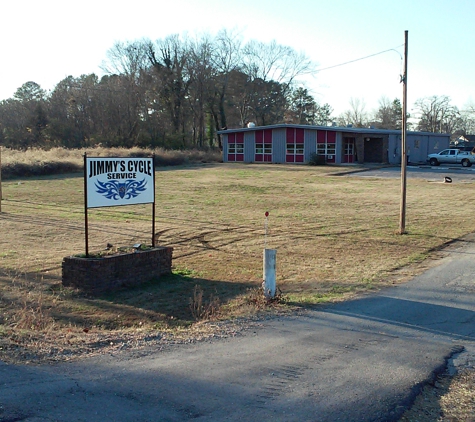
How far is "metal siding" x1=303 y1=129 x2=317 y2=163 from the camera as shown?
5575cm

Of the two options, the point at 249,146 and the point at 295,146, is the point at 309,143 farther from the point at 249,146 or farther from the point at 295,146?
the point at 249,146

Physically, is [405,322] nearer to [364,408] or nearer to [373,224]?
[364,408]

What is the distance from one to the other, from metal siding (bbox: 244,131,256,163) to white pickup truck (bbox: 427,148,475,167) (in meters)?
17.4

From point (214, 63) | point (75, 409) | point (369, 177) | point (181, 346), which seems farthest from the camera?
point (214, 63)

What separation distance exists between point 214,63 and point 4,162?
142 ft

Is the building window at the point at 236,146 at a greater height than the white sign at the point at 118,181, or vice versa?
the building window at the point at 236,146

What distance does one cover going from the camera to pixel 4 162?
41.8m

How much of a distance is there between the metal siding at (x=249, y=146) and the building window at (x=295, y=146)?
4057 millimetres

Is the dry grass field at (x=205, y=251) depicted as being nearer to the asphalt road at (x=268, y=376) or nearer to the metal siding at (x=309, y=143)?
the asphalt road at (x=268, y=376)

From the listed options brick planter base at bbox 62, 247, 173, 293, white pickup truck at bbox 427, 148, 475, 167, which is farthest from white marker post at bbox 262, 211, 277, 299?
white pickup truck at bbox 427, 148, 475, 167

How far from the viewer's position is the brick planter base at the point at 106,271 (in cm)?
1080

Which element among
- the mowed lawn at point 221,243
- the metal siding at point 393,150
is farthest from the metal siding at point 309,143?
the mowed lawn at point 221,243

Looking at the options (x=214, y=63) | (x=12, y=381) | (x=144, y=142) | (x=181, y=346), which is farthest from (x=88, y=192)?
(x=214, y=63)

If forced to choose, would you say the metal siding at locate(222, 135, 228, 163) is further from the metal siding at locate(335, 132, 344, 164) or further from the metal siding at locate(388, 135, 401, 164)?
the metal siding at locate(388, 135, 401, 164)
